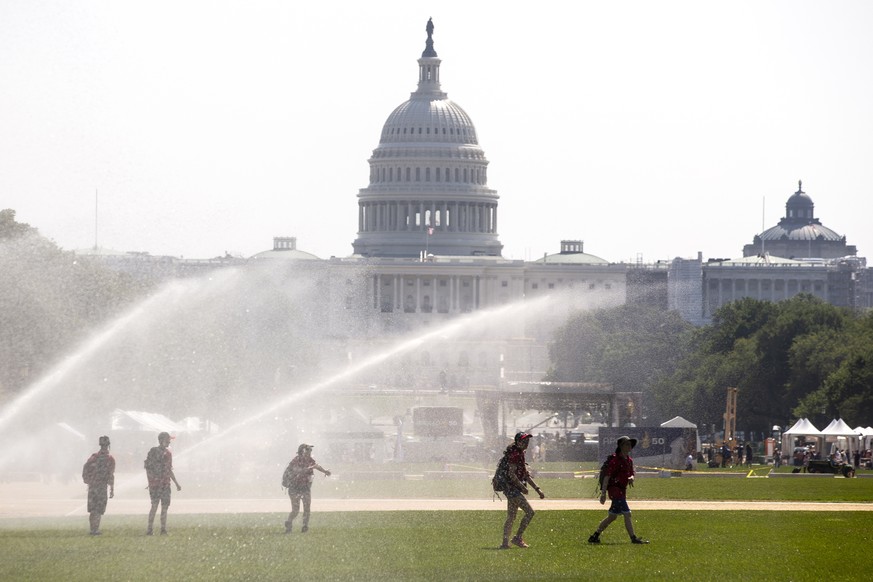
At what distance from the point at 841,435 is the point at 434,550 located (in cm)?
5563

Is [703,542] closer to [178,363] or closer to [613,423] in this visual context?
[178,363]

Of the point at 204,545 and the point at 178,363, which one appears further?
the point at 178,363

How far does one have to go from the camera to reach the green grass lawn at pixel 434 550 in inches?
1330

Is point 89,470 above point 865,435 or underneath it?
underneath

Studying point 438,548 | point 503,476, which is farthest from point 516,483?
point 438,548

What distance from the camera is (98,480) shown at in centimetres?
4266

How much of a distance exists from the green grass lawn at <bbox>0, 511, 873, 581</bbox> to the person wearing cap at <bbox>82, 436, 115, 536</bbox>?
1.65 feet

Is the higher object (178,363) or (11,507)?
(178,363)

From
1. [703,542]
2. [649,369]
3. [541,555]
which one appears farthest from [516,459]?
[649,369]

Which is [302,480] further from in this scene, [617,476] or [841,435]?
[841,435]

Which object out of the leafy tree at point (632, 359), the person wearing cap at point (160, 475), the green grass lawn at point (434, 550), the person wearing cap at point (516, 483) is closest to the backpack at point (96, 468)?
the person wearing cap at point (160, 475)

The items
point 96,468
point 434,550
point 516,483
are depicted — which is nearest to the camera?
point 516,483

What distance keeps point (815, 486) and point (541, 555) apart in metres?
31.1

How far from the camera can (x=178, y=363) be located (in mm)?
90188
